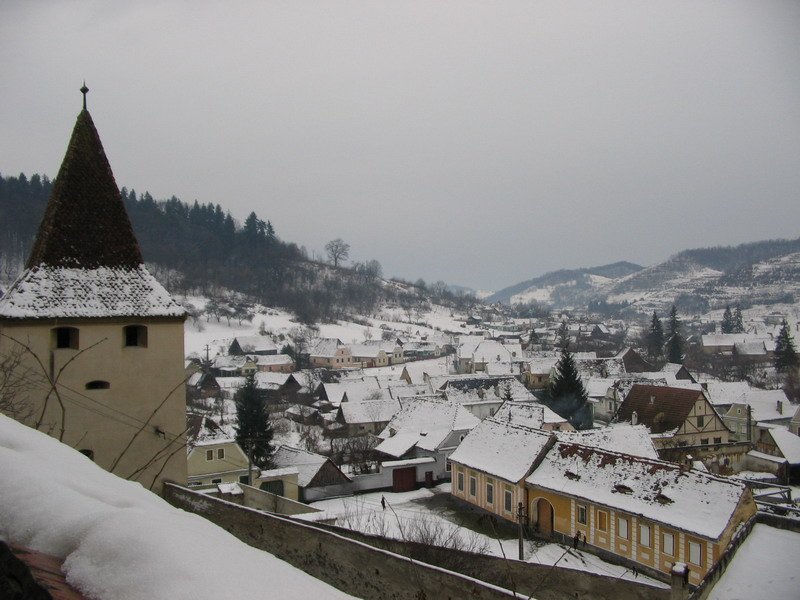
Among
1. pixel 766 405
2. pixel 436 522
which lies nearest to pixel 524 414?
pixel 436 522

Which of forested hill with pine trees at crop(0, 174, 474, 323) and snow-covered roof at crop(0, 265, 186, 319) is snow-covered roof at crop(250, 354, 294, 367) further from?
snow-covered roof at crop(0, 265, 186, 319)

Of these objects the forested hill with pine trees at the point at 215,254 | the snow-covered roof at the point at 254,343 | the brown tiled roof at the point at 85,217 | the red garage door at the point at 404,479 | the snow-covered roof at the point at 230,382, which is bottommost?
the red garage door at the point at 404,479

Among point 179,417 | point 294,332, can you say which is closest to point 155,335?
point 179,417

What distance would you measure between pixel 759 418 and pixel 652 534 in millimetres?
36216

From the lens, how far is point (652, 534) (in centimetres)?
2181

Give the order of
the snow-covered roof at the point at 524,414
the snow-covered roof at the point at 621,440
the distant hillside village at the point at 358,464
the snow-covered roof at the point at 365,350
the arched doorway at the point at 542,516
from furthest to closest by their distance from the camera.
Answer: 1. the snow-covered roof at the point at 365,350
2. the snow-covered roof at the point at 524,414
3. the snow-covered roof at the point at 621,440
4. the arched doorway at the point at 542,516
5. the distant hillside village at the point at 358,464

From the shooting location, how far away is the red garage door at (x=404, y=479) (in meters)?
34.3

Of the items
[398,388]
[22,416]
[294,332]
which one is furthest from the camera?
[294,332]

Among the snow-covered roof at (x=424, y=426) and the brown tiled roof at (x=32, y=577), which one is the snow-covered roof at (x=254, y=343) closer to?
the snow-covered roof at (x=424, y=426)

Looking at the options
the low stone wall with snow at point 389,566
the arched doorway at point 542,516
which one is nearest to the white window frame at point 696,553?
the arched doorway at point 542,516

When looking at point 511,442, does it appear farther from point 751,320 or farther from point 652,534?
point 751,320

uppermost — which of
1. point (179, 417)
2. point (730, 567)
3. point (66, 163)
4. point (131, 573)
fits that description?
point (66, 163)

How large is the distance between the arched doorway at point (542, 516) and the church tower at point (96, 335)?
1906 centimetres

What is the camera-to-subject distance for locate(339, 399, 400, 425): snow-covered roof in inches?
2028
